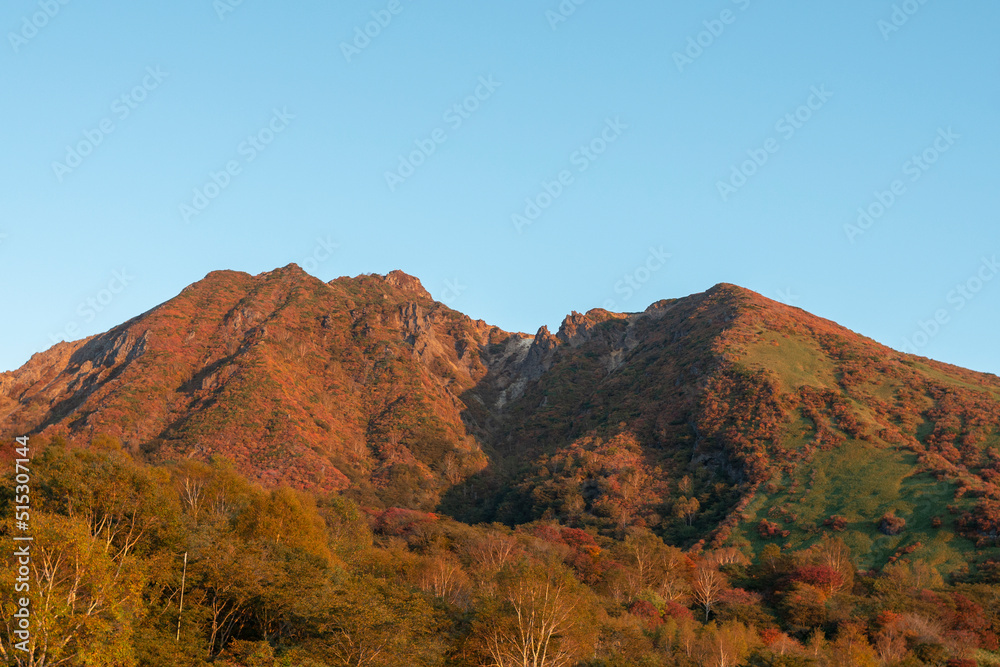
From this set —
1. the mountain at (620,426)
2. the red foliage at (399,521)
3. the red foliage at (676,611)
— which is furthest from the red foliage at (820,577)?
the red foliage at (399,521)

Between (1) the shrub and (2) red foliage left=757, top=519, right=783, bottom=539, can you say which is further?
(2) red foliage left=757, top=519, right=783, bottom=539

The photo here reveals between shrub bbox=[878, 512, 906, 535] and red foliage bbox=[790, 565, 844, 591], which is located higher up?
shrub bbox=[878, 512, 906, 535]

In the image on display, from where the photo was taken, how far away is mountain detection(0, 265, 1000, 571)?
103m

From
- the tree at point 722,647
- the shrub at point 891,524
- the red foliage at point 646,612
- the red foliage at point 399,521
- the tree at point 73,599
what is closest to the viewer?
the tree at point 73,599

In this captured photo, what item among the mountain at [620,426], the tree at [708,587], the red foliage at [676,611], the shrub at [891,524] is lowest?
the red foliage at [676,611]

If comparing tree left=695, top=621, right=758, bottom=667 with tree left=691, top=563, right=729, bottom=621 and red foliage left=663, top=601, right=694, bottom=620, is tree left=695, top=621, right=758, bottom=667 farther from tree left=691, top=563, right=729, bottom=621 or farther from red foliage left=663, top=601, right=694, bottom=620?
tree left=691, top=563, right=729, bottom=621

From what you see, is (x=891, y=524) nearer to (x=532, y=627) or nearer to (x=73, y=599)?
(x=532, y=627)

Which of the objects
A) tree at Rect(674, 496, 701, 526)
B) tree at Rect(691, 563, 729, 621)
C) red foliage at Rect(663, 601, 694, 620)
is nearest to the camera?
red foliage at Rect(663, 601, 694, 620)

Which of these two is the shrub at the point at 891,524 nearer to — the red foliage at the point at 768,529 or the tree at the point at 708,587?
the red foliage at the point at 768,529

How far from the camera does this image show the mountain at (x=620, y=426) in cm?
10294

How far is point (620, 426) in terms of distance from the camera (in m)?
151

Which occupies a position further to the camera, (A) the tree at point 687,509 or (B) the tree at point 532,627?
(A) the tree at point 687,509

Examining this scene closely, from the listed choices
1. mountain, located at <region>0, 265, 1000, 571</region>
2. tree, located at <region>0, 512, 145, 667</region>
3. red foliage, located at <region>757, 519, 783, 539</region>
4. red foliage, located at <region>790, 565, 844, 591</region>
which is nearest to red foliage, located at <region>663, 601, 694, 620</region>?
red foliage, located at <region>790, 565, 844, 591</region>

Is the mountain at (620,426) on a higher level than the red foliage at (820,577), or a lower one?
higher
